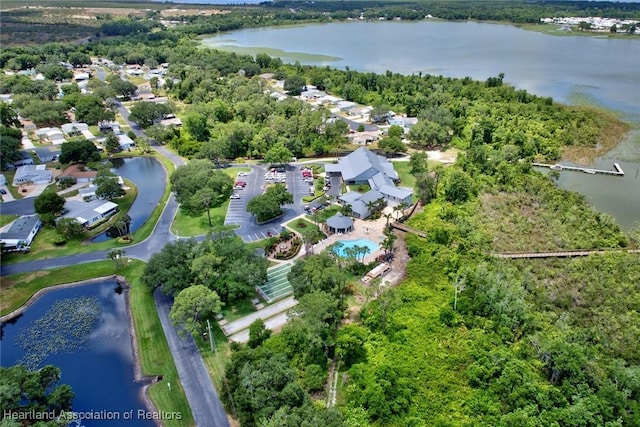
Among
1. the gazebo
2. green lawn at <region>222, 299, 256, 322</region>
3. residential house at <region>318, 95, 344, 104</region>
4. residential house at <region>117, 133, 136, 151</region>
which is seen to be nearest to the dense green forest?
green lawn at <region>222, 299, 256, 322</region>

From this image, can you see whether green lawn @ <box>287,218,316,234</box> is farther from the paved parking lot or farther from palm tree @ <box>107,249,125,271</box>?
palm tree @ <box>107,249,125,271</box>

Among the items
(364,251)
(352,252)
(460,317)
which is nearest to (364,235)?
(364,251)

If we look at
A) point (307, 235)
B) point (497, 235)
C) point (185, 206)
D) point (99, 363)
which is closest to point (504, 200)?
point (497, 235)

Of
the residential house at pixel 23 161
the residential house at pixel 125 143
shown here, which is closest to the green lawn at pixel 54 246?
the residential house at pixel 23 161

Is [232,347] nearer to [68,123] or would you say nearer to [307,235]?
[307,235]

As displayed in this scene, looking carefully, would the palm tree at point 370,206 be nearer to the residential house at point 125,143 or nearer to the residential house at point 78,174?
the residential house at point 78,174

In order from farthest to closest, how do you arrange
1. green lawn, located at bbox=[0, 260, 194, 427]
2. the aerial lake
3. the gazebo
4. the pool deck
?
the aerial lake < the gazebo < the pool deck < green lawn, located at bbox=[0, 260, 194, 427]
